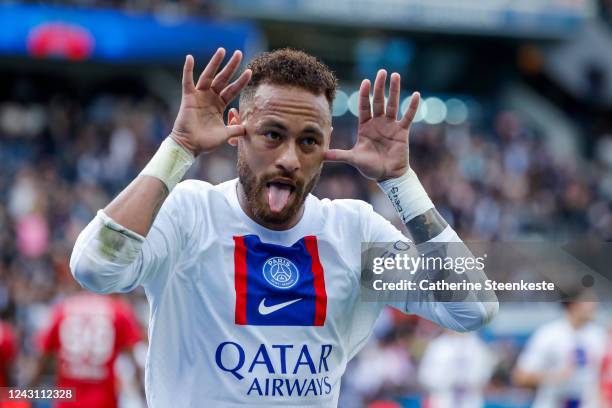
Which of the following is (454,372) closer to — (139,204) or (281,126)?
(281,126)

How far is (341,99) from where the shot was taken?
2569 cm

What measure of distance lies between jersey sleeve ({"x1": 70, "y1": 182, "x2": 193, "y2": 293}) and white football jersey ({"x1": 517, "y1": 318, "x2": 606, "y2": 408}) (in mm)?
6291

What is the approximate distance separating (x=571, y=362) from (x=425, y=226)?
5747 mm

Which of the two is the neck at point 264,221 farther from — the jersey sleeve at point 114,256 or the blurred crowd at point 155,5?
the blurred crowd at point 155,5

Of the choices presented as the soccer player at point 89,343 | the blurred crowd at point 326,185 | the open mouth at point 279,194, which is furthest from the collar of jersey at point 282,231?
the blurred crowd at point 326,185

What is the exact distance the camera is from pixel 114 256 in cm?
327

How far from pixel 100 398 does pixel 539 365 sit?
3.75m

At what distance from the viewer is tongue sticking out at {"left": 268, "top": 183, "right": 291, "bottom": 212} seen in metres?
3.57

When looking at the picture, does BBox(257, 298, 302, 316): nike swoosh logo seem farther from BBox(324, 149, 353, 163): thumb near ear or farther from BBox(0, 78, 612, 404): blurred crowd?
BBox(0, 78, 612, 404): blurred crowd

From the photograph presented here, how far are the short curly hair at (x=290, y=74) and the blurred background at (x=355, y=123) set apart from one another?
196 inches

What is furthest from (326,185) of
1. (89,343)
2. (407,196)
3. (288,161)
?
(288,161)

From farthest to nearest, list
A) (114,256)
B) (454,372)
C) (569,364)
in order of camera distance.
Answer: (454,372), (569,364), (114,256)

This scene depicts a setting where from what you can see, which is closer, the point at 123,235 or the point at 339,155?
the point at 123,235

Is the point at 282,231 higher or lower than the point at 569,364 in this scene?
higher
